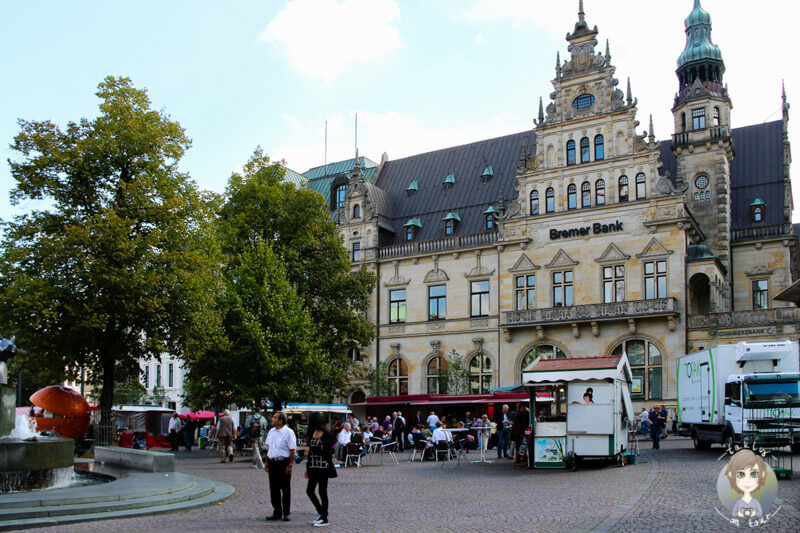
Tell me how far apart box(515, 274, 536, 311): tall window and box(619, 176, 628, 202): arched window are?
697 cm

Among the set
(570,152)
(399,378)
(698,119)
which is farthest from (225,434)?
(698,119)

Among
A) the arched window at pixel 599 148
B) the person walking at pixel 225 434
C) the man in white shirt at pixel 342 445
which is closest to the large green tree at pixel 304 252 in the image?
the person walking at pixel 225 434

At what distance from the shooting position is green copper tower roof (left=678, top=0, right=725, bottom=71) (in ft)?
178

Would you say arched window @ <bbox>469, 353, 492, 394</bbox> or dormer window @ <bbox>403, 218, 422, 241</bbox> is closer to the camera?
arched window @ <bbox>469, 353, 492, 394</bbox>

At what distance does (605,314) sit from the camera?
47062 mm

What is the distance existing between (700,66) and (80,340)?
4147 centimetres

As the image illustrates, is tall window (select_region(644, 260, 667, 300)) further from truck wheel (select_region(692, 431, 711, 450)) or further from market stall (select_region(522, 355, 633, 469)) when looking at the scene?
market stall (select_region(522, 355, 633, 469))

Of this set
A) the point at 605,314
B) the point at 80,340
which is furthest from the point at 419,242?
the point at 80,340

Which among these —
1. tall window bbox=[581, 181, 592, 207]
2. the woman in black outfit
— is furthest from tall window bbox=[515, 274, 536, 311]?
the woman in black outfit

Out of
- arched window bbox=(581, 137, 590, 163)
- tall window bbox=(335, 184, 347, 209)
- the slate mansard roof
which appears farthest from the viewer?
tall window bbox=(335, 184, 347, 209)

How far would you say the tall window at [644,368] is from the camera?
45.9 m

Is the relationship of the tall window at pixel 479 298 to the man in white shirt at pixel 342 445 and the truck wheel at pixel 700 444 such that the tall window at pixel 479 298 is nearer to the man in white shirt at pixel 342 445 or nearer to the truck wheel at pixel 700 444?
the truck wheel at pixel 700 444

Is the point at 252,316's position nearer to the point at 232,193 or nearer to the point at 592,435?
the point at 232,193

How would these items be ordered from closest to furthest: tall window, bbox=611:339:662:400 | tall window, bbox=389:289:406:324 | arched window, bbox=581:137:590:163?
tall window, bbox=611:339:662:400 → arched window, bbox=581:137:590:163 → tall window, bbox=389:289:406:324
